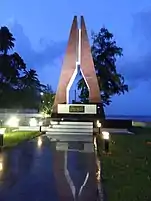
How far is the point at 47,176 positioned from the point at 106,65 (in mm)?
37792

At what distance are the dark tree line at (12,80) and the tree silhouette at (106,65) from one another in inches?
482

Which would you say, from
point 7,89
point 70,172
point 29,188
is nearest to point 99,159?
point 70,172

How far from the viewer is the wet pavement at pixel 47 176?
21.9 feet

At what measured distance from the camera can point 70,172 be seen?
366 inches

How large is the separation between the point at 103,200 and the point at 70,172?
2985 millimetres

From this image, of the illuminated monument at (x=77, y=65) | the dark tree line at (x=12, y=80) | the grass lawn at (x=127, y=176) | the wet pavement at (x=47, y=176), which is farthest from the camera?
the dark tree line at (x=12, y=80)

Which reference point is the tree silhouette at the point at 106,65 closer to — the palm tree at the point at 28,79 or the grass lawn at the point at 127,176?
the palm tree at the point at 28,79

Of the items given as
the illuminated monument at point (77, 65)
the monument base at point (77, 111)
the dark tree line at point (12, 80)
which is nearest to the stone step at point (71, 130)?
the monument base at point (77, 111)

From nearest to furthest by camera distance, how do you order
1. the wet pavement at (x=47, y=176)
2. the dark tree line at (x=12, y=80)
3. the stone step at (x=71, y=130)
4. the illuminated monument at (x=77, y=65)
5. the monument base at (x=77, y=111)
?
the wet pavement at (x=47, y=176) < the stone step at (x=71, y=130) < the monument base at (x=77, y=111) < the illuminated monument at (x=77, y=65) < the dark tree line at (x=12, y=80)

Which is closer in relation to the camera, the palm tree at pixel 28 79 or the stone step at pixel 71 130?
the stone step at pixel 71 130

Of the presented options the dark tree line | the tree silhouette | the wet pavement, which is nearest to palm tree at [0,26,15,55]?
the dark tree line

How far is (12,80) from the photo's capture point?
2143 inches

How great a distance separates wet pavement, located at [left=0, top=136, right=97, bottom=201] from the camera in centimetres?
669

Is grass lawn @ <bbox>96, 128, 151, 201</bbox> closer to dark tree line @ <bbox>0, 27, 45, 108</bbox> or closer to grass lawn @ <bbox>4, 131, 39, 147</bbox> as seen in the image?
grass lawn @ <bbox>4, 131, 39, 147</bbox>
